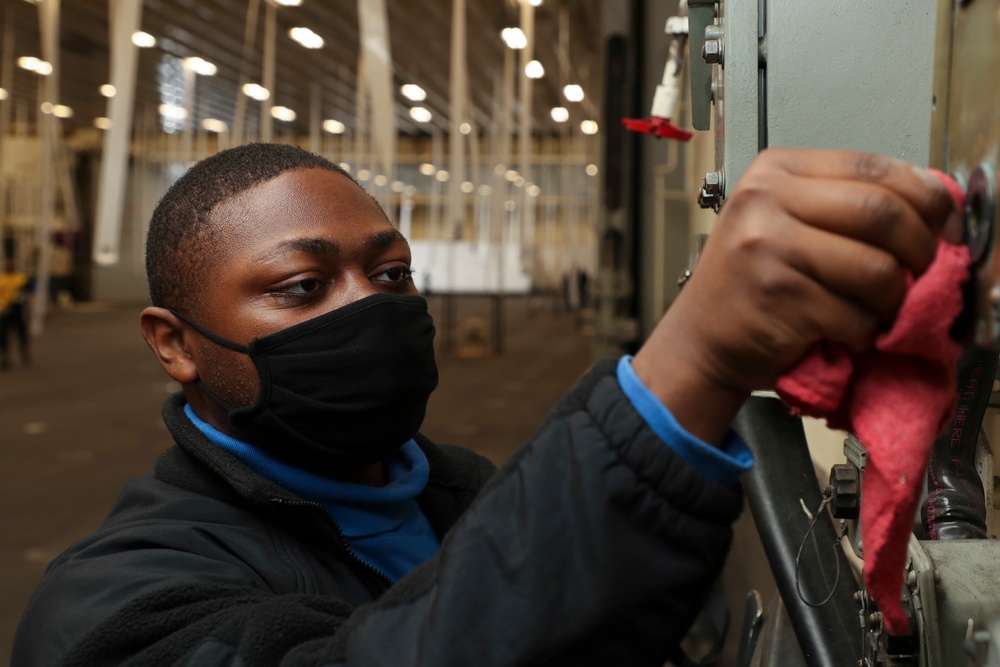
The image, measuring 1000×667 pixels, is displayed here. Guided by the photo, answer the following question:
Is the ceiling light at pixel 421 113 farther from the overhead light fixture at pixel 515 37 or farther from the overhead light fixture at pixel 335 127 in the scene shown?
the overhead light fixture at pixel 515 37

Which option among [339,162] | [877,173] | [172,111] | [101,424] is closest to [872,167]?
[877,173]

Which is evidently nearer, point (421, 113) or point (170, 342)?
point (170, 342)

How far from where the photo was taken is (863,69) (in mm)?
1043

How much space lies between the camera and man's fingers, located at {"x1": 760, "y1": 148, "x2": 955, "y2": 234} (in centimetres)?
53

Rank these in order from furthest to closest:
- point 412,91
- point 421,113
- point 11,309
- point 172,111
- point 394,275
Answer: point 172,111 → point 412,91 → point 421,113 → point 11,309 → point 394,275

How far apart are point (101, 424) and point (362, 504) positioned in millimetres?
6739

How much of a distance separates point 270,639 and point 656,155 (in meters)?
6.10

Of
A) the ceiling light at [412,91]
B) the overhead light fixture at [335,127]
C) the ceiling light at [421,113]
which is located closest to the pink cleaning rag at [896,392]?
the ceiling light at [421,113]

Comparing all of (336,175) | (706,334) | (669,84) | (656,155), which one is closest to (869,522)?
(706,334)

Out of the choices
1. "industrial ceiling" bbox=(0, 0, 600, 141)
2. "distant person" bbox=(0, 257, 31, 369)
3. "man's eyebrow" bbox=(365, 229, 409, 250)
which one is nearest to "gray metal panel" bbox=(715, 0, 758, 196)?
"man's eyebrow" bbox=(365, 229, 409, 250)

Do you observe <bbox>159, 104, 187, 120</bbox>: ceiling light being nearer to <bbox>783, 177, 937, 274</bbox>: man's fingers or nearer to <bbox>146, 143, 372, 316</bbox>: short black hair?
<bbox>146, 143, 372, 316</bbox>: short black hair

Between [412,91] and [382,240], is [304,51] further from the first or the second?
[382,240]

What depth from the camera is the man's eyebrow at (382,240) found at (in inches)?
46.9

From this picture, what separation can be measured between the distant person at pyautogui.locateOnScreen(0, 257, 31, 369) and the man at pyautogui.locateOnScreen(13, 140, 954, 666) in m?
10.3
